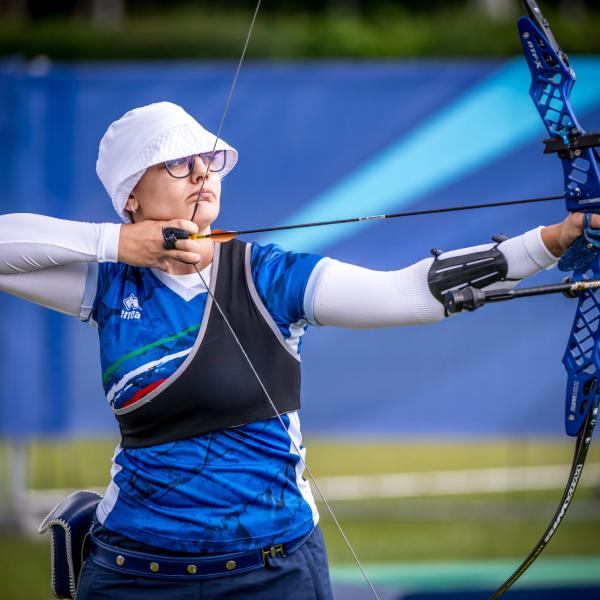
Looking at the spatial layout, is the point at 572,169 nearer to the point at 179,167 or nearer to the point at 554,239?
the point at 554,239

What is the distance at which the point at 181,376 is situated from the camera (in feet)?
6.40

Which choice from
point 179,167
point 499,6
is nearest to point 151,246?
point 179,167

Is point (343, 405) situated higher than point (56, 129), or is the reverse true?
point (56, 129)

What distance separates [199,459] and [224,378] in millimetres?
140

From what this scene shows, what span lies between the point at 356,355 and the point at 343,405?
21cm

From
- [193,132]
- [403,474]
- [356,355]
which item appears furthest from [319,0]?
[193,132]

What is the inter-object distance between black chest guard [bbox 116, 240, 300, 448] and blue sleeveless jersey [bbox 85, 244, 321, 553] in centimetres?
2

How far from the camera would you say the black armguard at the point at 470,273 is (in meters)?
1.85

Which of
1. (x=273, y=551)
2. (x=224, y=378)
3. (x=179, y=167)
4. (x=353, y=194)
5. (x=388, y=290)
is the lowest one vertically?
(x=273, y=551)

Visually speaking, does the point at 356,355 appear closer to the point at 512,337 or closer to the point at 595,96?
the point at 512,337

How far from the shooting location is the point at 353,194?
15.1 ft

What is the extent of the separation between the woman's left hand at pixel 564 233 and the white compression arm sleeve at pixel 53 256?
717 millimetres

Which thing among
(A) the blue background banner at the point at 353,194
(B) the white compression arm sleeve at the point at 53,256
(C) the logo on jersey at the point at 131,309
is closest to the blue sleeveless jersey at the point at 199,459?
(C) the logo on jersey at the point at 131,309

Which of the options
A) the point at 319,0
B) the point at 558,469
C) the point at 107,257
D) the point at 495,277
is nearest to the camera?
the point at 495,277
